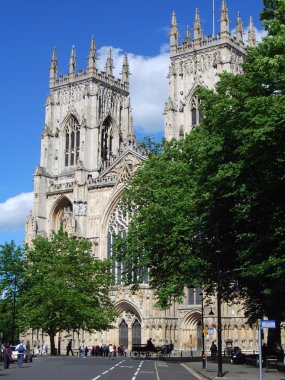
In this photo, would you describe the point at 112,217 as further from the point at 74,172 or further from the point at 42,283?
the point at 42,283

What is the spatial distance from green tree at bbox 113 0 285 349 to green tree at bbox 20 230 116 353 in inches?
432

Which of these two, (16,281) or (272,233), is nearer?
(272,233)

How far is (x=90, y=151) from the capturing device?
73.9 metres

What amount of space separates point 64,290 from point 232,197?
26624mm

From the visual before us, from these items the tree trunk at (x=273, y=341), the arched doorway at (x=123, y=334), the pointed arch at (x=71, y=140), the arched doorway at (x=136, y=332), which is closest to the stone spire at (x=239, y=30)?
the pointed arch at (x=71, y=140)

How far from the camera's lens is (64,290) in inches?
2106

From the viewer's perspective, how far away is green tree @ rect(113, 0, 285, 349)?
25531 mm

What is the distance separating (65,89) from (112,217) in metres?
18.6

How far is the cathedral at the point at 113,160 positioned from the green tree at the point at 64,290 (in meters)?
6.19

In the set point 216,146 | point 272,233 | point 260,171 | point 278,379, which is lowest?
point 278,379

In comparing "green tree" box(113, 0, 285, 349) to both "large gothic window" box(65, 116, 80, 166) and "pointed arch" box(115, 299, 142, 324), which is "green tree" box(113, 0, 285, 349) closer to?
"pointed arch" box(115, 299, 142, 324)

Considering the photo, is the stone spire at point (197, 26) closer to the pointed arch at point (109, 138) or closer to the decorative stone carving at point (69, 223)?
the pointed arch at point (109, 138)

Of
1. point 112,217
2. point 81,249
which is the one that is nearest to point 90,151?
point 112,217

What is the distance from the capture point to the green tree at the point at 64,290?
173 ft
